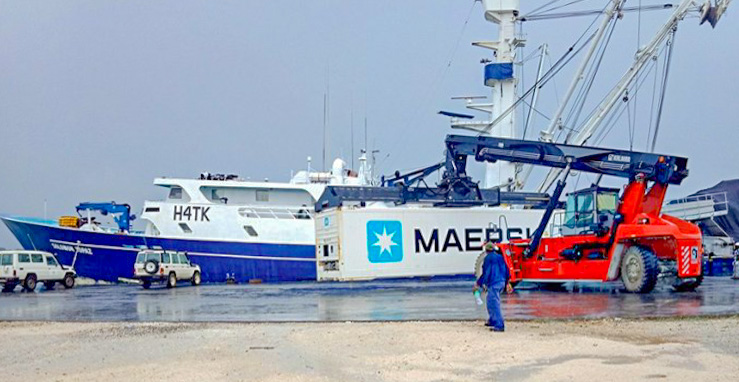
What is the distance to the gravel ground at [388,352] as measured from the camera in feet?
28.3

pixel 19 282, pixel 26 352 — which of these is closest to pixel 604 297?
pixel 26 352

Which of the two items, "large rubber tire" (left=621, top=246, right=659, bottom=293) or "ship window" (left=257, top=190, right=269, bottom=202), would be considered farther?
"ship window" (left=257, top=190, right=269, bottom=202)

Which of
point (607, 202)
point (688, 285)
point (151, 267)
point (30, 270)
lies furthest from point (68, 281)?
point (688, 285)

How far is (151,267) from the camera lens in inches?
1252

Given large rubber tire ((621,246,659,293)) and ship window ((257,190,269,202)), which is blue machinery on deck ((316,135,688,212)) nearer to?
large rubber tire ((621,246,659,293))

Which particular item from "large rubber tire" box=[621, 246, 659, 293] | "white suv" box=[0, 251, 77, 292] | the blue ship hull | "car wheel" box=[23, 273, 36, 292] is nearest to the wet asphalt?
"large rubber tire" box=[621, 246, 659, 293]

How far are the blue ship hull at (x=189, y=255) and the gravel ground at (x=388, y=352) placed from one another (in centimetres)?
2274

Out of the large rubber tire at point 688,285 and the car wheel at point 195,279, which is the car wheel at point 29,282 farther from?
the large rubber tire at point 688,285

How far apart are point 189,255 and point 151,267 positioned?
444 centimetres

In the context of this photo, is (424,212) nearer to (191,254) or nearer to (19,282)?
(191,254)

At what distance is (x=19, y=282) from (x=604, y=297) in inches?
944

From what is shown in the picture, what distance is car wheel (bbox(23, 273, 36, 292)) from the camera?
3180 centimetres

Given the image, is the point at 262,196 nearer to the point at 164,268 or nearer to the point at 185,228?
the point at 185,228

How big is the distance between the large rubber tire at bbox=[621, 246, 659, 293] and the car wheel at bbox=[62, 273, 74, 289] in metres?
24.3
